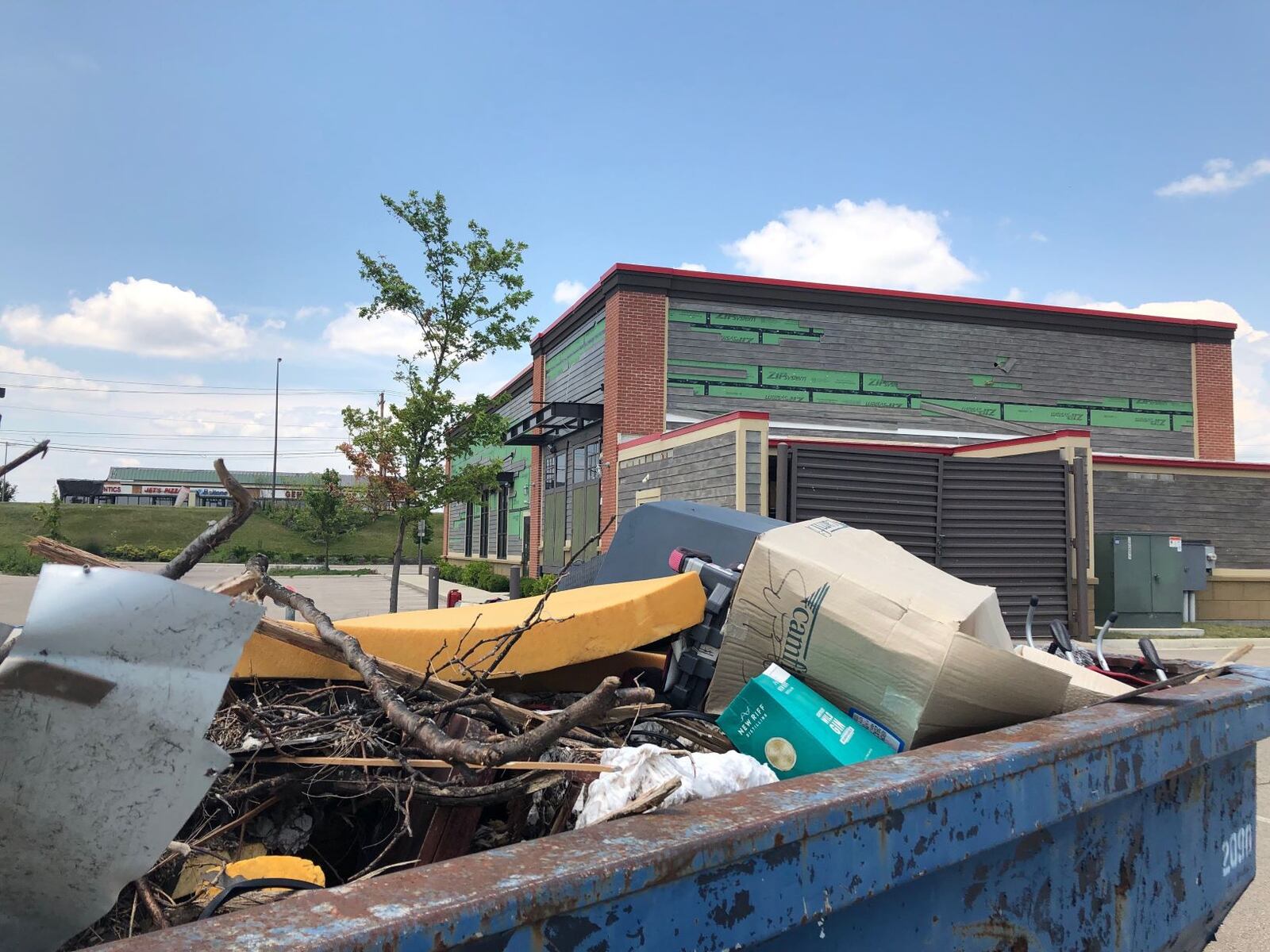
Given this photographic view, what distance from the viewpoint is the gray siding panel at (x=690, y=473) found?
12828mm

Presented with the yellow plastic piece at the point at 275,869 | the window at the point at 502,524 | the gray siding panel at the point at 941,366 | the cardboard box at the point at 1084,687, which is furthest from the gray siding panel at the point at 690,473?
the window at the point at 502,524

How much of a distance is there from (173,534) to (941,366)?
48207 mm

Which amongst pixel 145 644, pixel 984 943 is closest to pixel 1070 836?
pixel 984 943

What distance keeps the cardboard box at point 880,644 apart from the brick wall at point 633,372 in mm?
14943

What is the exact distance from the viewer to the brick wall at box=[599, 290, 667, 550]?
690 inches

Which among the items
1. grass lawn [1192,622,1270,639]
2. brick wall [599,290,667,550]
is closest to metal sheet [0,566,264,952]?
brick wall [599,290,667,550]

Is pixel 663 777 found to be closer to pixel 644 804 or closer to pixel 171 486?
pixel 644 804

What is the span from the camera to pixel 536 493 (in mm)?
23719

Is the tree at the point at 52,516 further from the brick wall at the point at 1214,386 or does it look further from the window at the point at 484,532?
the brick wall at the point at 1214,386

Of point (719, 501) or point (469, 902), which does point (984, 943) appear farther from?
point (719, 501)

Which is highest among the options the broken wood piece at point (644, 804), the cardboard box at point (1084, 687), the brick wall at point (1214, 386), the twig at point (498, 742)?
the brick wall at point (1214, 386)

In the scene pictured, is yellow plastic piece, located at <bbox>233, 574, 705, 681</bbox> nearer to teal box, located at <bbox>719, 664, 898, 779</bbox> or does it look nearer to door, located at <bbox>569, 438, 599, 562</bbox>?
teal box, located at <bbox>719, 664, 898, 779</bbox>

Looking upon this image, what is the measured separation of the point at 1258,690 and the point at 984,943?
146 centimetres

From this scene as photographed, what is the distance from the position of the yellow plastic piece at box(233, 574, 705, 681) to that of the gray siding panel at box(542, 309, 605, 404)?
16.3 metres
